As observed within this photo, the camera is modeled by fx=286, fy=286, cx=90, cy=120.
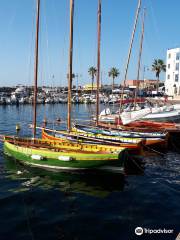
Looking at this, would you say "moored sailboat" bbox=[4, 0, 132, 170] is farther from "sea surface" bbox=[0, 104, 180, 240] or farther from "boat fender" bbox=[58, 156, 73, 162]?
"sea surface" bbox=[0, 104, 180, 240]

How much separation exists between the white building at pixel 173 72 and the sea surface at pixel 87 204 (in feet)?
262

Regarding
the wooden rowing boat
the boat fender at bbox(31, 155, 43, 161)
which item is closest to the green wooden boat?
the boat fender at bbox(31, 155, 43, 161)

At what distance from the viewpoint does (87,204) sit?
16891 millimetres

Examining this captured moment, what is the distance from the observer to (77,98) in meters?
117

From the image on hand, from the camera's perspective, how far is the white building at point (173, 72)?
98.2 meters

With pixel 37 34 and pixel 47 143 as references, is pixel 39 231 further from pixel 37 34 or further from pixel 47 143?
pixel 37 34

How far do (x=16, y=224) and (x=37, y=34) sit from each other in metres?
16.2

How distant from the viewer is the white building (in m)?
98.2

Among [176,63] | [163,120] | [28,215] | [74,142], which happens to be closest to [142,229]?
[28,215]

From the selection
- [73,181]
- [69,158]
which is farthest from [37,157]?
[73,181]

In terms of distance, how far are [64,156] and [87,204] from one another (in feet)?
15.6

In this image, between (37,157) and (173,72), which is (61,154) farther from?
(173,72)

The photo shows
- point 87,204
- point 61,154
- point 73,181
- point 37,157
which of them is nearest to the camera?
point 87,204

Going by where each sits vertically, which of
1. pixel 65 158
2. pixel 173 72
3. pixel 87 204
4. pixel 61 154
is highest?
pixel 173 72
